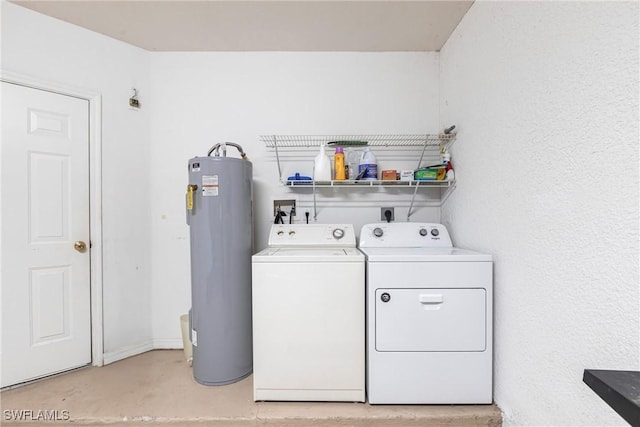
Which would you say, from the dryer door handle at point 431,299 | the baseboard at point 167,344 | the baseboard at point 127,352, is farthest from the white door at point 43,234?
the dryer door handle at point 431,299

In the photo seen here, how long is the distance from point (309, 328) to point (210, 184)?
101 centimetres

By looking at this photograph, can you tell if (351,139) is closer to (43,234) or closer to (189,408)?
(189,408)

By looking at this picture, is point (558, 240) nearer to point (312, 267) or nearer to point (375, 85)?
point (312, 267)

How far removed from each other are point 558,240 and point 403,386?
Result: 39.1 inches

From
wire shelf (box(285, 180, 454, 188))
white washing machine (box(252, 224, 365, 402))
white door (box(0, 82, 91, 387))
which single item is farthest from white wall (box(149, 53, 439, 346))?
white washing machine (box(252, 224, 365, 402))

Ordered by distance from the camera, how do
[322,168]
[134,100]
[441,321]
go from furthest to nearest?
[134,100], [322,168], [441,321]

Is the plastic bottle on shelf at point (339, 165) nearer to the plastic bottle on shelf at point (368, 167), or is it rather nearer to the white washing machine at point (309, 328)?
the plastic bottle on shelf at point (368, 167)

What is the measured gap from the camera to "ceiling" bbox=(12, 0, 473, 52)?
1.68m

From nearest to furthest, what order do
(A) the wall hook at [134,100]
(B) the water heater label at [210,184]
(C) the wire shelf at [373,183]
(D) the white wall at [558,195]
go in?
1. (D) the white wall at [558,195]
2. (B) the water heater label at [210,184]
3. (C) the wire shelf at [373,183]
4. (A) the wall hook at [134,100]

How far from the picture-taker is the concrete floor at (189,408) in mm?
1357

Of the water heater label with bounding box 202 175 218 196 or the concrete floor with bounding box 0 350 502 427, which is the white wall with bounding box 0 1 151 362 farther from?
the water heater label with bounding box 202 175 218 196

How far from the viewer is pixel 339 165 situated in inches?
77.8

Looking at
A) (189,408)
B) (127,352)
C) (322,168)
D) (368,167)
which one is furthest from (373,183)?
(127,352)

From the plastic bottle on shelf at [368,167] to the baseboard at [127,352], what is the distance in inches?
82.8
